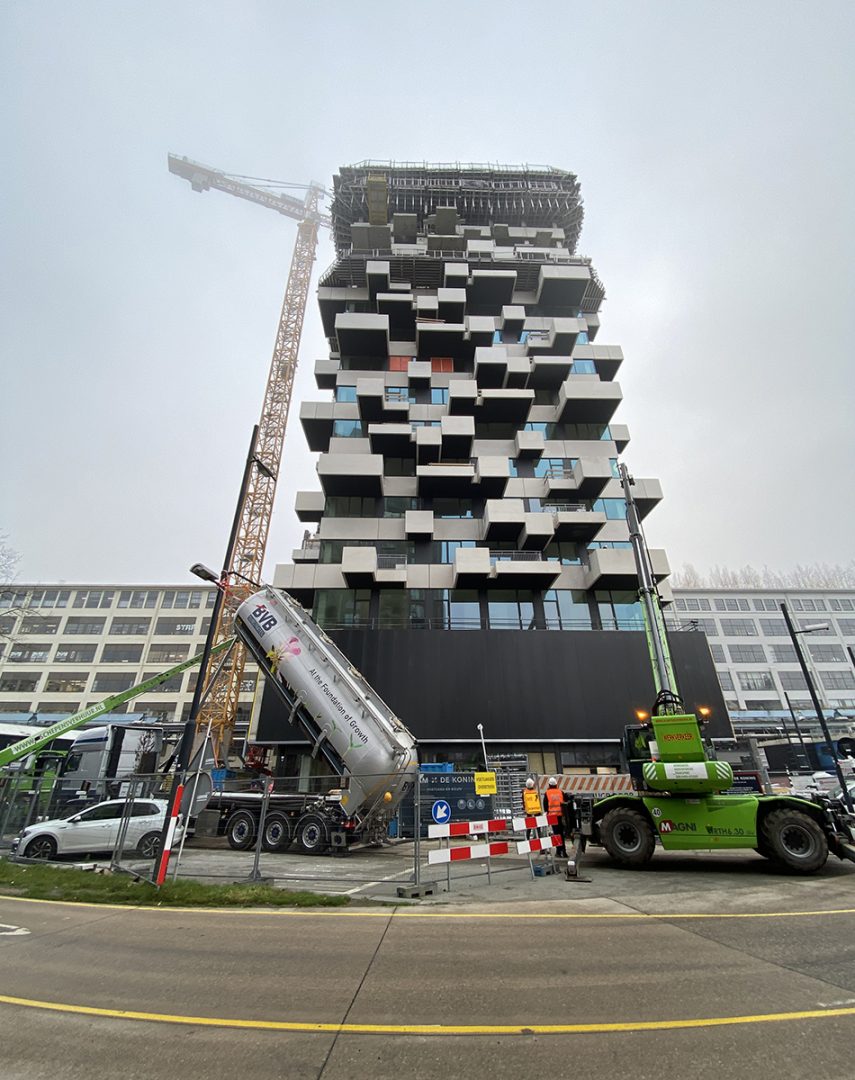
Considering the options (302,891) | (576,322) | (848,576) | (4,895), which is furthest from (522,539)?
(848,576)

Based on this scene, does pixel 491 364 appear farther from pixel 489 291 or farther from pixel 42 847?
pixel 42 847

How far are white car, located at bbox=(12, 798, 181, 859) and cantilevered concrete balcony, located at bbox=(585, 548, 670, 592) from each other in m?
24.2

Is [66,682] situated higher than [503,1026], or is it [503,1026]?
[66,682]

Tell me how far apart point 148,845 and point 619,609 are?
25.8 m

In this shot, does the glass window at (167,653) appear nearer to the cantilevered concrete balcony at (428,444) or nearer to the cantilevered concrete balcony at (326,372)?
the cantilevered concrete balcony at (326,372)

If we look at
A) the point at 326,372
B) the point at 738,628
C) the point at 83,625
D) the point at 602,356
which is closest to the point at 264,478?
the point at 326,372

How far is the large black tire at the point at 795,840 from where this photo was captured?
9.99 meters

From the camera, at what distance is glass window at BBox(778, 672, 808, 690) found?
67750mm

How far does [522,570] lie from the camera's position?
28.8m

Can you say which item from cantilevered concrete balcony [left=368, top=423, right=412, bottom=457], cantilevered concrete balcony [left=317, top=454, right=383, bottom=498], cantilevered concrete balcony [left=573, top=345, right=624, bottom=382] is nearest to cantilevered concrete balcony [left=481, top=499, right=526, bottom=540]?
cantilevered concrete balcony [left=368, top=423, right=412, bottom=457]

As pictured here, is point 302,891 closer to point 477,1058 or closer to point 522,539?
point 477,1058

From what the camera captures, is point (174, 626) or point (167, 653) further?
point (174, 626)

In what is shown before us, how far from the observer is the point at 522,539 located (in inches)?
1206

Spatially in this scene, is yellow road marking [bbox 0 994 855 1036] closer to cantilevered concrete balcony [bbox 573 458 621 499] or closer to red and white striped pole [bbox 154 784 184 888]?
red and white striped pole [bbox 154 784 184 888]
